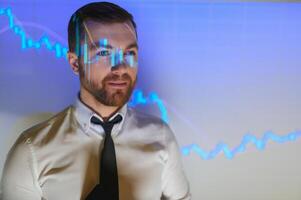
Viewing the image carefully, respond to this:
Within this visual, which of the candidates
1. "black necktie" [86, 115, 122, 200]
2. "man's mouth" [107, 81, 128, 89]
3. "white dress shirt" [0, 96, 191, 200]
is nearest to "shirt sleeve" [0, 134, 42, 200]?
"white dress shirt" [0, 96, 191, 200]

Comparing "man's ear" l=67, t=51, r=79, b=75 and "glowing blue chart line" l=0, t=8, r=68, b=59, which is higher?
"glowing blue chart line" l=0, t=8, r=68, b=59

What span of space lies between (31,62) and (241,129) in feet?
2.00

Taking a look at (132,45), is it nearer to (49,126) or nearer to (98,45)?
(98,45)

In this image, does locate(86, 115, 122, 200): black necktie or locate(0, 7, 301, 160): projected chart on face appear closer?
A: locate(86, 115, 122, 200): black necktie

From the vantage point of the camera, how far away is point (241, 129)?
3.90 feet

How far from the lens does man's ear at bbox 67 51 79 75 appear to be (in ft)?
3.55

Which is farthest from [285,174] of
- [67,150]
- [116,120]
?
[67,150]

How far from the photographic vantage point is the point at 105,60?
1046 mm

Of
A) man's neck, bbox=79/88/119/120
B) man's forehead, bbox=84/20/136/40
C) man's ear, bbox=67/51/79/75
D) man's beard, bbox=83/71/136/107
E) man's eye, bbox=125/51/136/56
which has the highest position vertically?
man's forehead, bbox=84/20/136/40

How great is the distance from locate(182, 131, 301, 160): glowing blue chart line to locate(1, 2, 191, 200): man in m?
0.09

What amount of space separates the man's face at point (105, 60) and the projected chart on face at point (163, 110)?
9cm

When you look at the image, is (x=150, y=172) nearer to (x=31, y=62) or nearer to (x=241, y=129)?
(x=241, y=129)

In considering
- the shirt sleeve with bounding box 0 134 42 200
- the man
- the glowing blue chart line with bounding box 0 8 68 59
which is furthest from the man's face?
the shirt sleeve with bounding box 0 134 42 200

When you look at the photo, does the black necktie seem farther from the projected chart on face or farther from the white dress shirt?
the projected chart on face
